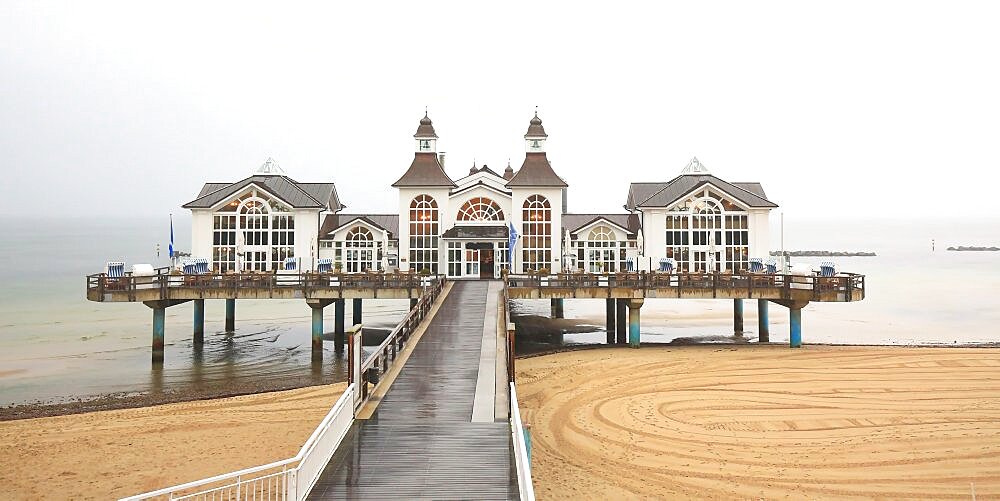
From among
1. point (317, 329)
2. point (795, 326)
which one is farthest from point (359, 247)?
point (795, 326)

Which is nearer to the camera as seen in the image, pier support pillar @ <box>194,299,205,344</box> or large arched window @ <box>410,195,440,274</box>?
pier support pillar @ <box>194,299,205,344</box>

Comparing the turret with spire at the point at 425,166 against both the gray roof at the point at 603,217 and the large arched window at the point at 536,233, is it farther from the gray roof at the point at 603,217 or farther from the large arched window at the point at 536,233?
the gray roof at the point at 603,217

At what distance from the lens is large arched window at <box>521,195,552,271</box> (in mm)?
32500

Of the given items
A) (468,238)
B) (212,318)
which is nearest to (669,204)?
(468,238)

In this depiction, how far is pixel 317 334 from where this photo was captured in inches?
1019

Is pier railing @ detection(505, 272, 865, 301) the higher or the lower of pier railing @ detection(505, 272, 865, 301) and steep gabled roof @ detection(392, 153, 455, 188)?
the lower

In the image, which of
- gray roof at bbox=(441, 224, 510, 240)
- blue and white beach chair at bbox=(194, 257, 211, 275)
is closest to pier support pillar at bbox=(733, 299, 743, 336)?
gray roof at bbox=(441, 224, 510, 240)

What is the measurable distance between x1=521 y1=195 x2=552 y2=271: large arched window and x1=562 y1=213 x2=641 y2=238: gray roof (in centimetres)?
133

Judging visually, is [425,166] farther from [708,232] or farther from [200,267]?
[708,232]

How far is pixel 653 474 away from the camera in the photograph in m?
12.2

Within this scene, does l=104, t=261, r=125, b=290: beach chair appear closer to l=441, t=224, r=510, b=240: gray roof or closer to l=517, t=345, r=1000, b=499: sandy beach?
l=441, t=224, r=510, b=240: gray roof

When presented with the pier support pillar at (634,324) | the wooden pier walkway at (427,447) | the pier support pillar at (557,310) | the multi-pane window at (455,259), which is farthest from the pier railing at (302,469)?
the pier support pillar at (557,310)

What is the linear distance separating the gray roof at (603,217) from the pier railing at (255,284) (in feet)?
32.6

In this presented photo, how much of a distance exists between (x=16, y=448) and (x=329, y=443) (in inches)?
378
